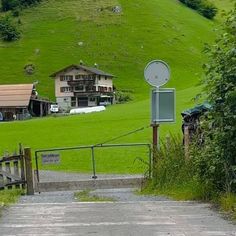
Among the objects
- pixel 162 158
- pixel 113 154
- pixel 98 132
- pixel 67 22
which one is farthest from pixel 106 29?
pixel 162 158

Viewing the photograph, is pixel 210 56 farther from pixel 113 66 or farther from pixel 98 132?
pixel 113 66

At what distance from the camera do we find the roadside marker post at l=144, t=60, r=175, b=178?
15422mm

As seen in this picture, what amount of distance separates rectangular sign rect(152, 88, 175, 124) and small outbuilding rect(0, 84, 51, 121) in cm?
8974

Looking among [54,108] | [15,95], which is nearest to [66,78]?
[54,108]

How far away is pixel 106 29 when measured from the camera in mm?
146125

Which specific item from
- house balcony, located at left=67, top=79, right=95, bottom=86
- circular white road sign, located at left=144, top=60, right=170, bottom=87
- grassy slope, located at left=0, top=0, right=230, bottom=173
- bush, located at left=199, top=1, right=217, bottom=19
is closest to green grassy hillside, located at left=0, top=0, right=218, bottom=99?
grassy slope, located at left=0, top=0, right=230, bottom=173

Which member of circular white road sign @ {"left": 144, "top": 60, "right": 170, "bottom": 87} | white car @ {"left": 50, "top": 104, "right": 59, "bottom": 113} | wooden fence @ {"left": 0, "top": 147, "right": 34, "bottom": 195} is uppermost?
circular white road sign @ {"left": 144, "top": 60, "right": 170, "bottom": 87}

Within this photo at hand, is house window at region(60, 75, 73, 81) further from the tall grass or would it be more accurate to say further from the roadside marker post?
the tall grass

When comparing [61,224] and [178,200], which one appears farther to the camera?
[178,200]

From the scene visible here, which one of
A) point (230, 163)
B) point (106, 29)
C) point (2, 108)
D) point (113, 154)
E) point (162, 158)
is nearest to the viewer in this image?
point (230, 163)

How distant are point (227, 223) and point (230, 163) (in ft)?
7.64

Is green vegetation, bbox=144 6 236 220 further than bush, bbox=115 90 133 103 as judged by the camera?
No

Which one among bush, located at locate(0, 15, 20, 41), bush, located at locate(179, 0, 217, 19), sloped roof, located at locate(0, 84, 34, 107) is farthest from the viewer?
bush, located at locate(179, 0, 217, 19)

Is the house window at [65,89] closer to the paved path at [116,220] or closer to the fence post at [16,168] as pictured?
the fence post at [16,168]
